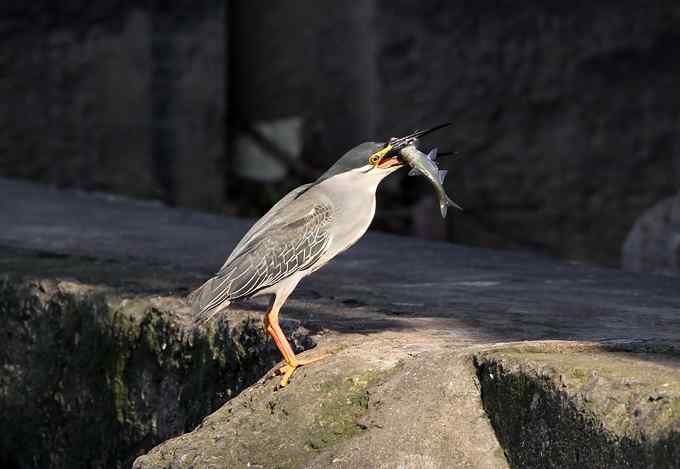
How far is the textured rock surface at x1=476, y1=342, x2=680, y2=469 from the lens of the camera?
288 centimetres

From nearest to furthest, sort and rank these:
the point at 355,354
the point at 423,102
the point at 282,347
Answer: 1. the point at 355,354
2. the point at 282,347
3. the point at 423,102

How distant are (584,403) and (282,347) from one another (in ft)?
3.40

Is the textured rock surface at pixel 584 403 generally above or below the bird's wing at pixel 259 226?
below

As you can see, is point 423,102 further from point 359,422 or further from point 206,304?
point 359,422

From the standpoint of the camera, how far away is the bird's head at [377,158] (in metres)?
3.87

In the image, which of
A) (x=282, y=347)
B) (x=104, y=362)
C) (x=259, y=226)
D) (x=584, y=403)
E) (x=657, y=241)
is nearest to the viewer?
(x=584, y=403)

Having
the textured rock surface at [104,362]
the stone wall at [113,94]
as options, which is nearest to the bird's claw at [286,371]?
the textured rock surface at [104,362]

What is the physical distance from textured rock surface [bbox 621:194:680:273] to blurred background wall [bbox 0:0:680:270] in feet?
6.32

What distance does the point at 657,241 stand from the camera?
6496 millimetres

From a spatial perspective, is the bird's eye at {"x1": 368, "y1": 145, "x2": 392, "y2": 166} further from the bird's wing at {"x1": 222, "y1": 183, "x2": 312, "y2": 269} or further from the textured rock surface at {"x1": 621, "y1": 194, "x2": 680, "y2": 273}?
the textured rock surface at {"x1": 621, "y1": 194, "x2": 680, "y2": 273}

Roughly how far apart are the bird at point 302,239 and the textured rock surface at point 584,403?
0.72 m

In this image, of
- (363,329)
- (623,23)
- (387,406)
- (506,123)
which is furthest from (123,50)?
(387,406)

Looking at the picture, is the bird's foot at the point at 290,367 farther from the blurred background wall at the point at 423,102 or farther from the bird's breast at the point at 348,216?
the blurred background wall at the point at 423,102

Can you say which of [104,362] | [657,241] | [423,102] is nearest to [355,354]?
[104,362]
